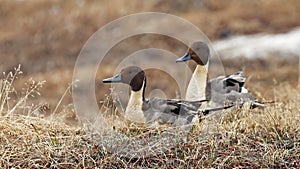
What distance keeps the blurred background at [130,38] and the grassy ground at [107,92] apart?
3 centimetres

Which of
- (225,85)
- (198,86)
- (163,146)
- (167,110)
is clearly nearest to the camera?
(163,146)

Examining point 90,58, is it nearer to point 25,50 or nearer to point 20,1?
point 25,50

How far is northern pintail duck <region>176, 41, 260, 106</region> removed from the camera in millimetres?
5219

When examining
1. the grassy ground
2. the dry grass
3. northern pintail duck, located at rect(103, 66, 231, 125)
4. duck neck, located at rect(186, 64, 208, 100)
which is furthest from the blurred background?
the dry grass

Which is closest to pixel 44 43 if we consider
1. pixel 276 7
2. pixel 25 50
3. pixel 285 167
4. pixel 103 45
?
pixel 25 50

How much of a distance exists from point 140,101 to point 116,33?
40.9 feet

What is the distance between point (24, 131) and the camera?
448 cm

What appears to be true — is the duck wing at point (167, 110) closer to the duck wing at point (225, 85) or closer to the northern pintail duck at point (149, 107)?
the northern pintail duck at point (149, 107)

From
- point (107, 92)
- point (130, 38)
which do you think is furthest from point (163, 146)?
point (130, 38)

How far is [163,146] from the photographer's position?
4.14 m

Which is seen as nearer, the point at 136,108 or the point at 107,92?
the point at 136,108

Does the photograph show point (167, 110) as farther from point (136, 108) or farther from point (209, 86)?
point (209, 86)

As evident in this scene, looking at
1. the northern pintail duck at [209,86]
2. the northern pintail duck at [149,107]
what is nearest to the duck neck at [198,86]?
the northern pintail duck at [209,86]

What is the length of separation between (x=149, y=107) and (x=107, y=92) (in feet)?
25.7
